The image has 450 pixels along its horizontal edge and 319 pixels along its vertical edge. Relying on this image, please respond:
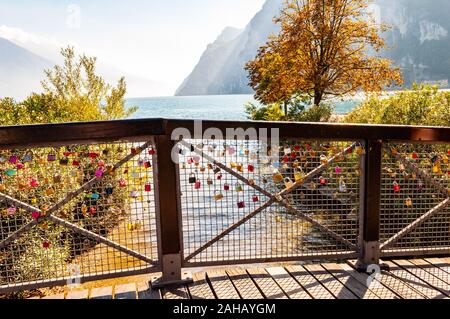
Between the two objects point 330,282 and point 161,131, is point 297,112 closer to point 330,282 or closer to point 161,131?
point 330,282

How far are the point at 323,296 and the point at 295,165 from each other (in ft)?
3.39

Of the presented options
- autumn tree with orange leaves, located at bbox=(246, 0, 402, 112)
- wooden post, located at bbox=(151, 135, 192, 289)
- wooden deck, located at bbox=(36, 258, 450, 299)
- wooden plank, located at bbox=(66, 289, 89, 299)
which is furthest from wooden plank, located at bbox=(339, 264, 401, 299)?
autumn tree with orange leaves, located at bbox=(246, 0, 402, 112)

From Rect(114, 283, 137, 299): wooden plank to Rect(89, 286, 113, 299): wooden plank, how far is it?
0.15 feet

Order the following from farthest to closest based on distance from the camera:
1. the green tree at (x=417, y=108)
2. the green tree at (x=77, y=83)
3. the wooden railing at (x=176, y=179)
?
the green tree at (x=77, y=83) → the green tree at (x=417, y=108) → the wooden railing at (x=176, y=179)

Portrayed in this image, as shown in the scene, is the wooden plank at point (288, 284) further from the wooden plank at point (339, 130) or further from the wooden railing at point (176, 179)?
the wooden plank at point (339, 130)

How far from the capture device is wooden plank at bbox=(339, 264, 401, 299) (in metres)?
2.76

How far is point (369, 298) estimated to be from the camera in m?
2.69

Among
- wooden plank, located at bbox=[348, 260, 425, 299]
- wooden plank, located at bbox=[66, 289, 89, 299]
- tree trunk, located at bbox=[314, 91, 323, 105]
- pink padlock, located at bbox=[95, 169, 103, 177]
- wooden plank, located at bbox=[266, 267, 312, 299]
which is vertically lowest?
wooden plank, located at bbox=[348, 260, 425, 299]

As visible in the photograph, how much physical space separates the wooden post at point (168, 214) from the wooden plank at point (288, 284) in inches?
28.6

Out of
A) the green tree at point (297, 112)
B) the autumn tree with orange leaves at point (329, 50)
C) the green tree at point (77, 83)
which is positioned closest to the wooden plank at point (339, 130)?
the green tree at point (77, 83)

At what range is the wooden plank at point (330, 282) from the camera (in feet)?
9.05

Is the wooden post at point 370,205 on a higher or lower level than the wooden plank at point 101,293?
higher

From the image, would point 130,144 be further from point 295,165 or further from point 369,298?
point 369,298

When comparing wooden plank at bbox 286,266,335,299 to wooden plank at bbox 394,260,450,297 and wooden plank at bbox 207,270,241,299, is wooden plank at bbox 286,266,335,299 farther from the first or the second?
wooden plank at bbox 394,260,450,297
